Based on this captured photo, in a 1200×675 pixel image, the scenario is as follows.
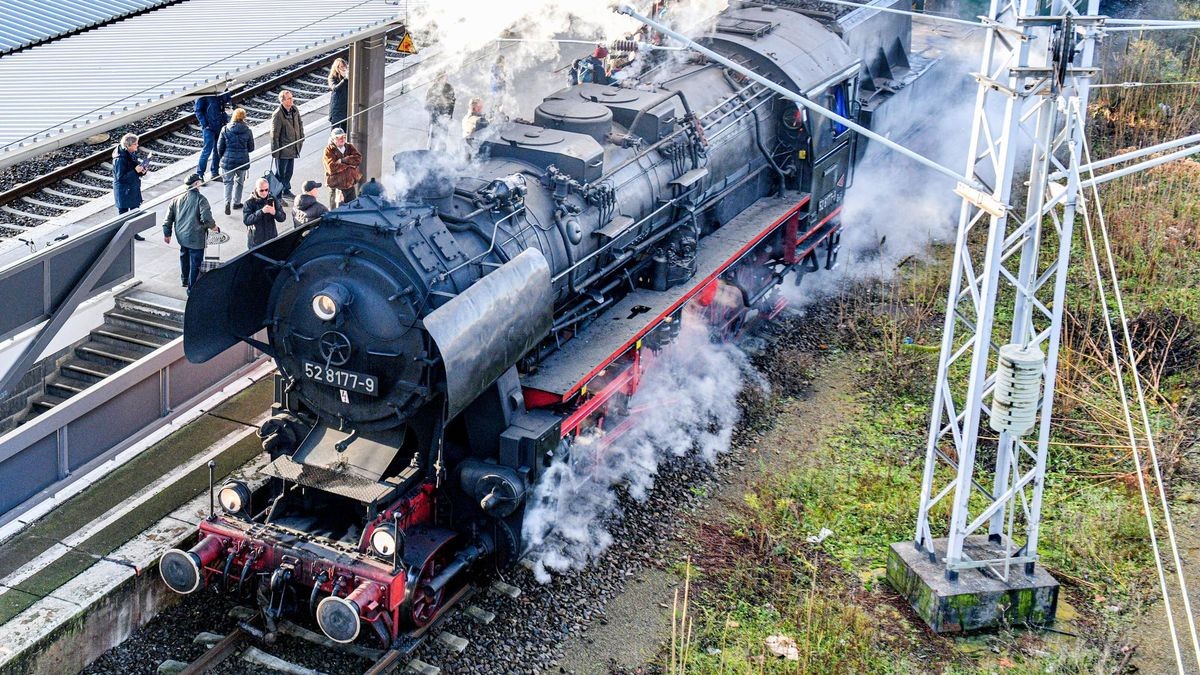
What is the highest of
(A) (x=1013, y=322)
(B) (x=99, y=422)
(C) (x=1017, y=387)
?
(A) (x=1013, y=322)

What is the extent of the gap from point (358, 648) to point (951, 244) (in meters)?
9.99

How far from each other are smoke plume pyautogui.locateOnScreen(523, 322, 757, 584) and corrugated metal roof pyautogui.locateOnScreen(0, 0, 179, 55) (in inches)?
236

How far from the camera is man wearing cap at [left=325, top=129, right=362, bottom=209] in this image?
1227cm

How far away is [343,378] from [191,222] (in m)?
3.49

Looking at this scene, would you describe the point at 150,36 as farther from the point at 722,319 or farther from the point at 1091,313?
the point at 1091,313

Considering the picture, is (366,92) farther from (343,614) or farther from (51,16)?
(343,614)

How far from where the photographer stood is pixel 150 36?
11.5 m

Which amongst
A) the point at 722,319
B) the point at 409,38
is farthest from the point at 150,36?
the point at 722,319

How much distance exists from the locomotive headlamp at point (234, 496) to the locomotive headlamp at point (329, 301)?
53.8 inches

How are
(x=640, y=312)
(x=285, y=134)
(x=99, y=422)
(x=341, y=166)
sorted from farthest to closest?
1. (x=285, y=134)
2. (x=341, y=166)
3. (x=640, y=312)
4. (x=99, y=422)

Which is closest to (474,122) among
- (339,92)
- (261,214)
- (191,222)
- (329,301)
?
(261,214)

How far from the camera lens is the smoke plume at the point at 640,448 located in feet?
31.4

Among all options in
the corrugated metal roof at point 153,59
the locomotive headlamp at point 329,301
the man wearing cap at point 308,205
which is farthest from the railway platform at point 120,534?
the corrugated metal roof at point 153,59

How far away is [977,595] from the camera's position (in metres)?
8.88
